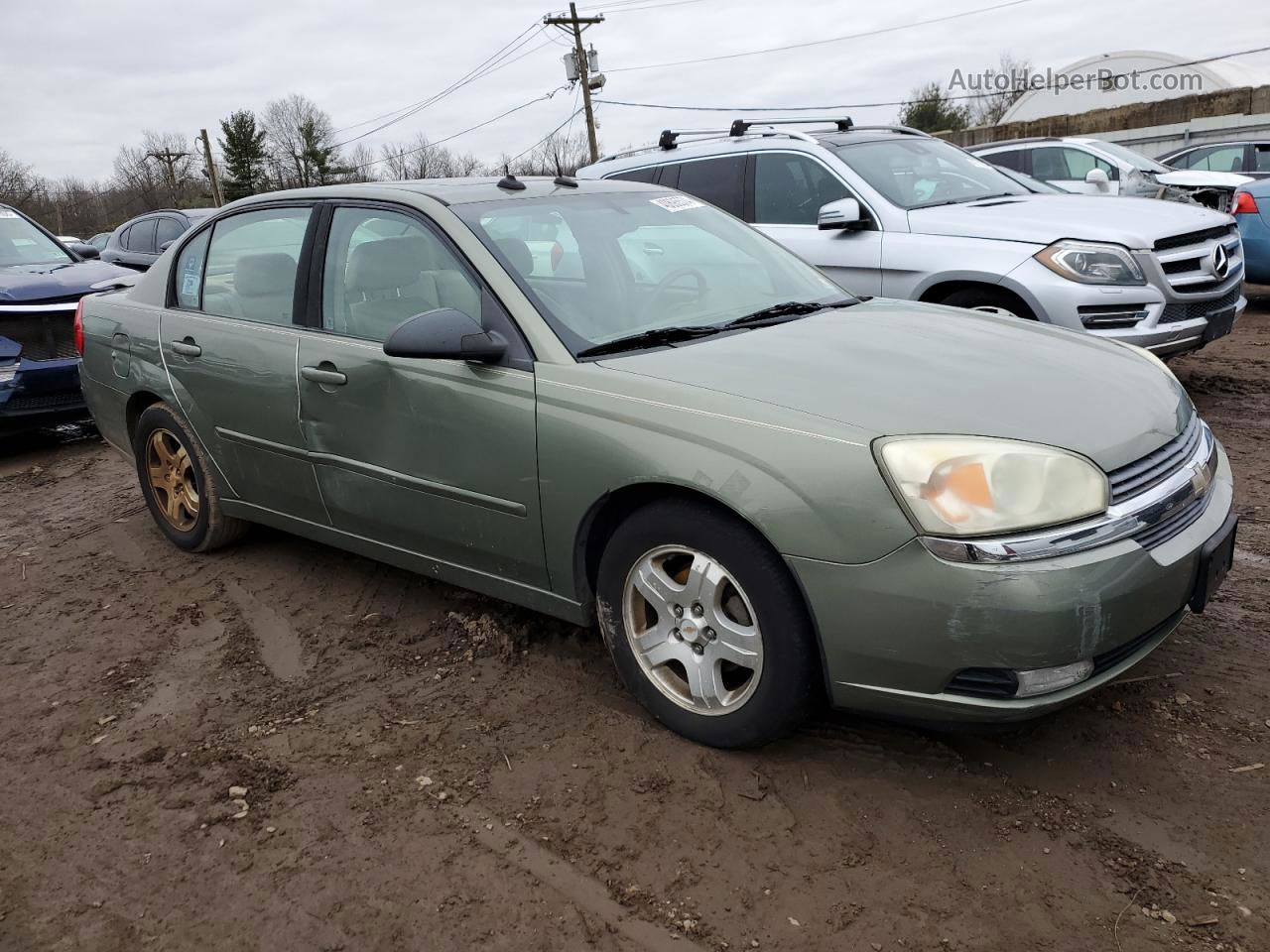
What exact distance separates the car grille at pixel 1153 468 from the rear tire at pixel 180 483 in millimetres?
3593

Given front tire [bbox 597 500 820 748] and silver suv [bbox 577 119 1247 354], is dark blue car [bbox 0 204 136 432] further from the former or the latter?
front tire [bbox 597 500 820 748]

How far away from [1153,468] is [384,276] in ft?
8.48

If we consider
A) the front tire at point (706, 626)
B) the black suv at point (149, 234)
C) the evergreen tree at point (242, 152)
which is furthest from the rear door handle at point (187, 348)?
the evergreen tree at point (242, 152)

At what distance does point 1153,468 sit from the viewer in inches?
106

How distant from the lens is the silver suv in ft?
18.7

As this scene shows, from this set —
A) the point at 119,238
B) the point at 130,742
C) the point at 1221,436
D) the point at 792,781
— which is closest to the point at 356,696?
the point at 130,742

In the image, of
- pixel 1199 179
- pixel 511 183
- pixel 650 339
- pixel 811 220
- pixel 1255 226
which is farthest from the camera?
pixel 1199 179

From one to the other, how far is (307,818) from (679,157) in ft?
19.4

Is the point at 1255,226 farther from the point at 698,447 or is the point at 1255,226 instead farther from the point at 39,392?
the point at 39,392

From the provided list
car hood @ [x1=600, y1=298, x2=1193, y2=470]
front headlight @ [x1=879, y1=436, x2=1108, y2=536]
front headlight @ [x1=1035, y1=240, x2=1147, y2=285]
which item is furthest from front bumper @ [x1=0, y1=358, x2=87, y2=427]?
front headlight @ [x1=879, y1=436, x2=1108, y2=536]

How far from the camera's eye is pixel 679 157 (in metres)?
7.55

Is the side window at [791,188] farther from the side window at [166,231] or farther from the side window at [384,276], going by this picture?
the side window at [166,231]

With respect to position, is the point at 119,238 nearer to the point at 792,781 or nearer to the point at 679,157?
the point at 679,157

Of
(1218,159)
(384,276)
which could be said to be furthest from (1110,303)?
(1218,159)
